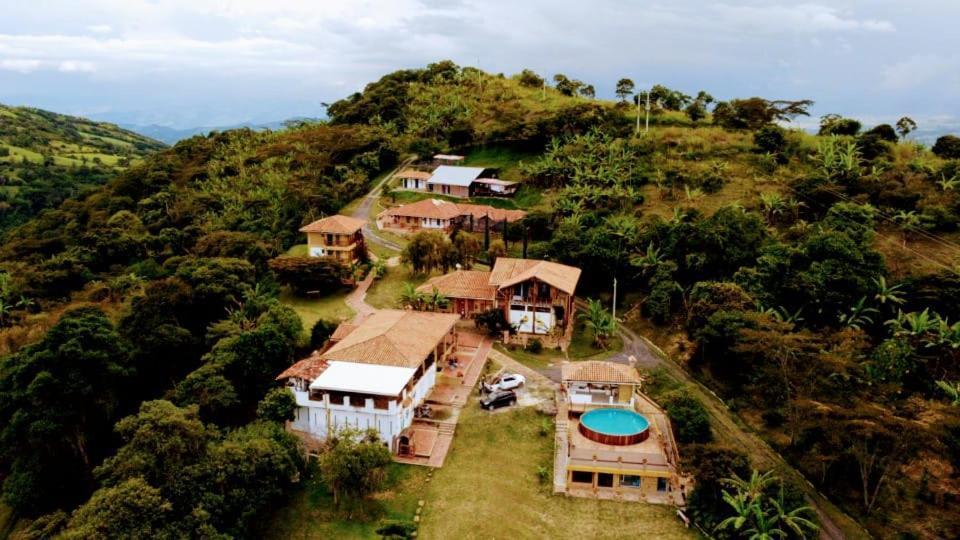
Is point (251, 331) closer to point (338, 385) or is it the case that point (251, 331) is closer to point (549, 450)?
point (338, 385)

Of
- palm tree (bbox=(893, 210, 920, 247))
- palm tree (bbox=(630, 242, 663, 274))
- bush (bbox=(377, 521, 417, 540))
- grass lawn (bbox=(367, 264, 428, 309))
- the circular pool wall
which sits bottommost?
bush (bbox=(377, 521, 417, 540))

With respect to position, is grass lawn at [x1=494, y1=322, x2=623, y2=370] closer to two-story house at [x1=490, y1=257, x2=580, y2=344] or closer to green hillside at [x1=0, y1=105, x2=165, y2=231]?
two-story house at [x1=490, y1=257, x2=580, y2=344]

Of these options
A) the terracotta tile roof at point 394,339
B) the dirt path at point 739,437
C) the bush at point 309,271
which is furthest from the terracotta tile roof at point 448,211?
the terracotta tile roof at point 394,339

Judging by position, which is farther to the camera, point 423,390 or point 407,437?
point 423,390

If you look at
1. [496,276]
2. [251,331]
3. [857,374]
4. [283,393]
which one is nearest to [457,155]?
[496,276]

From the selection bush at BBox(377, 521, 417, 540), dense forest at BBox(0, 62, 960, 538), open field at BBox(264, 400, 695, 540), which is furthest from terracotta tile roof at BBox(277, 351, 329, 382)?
bush at BBox(377, 521, 417, 540)

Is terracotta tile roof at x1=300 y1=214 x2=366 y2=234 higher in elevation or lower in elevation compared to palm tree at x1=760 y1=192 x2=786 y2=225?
lower
